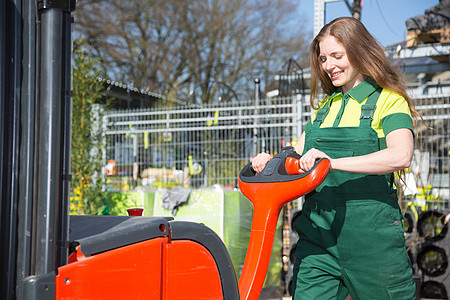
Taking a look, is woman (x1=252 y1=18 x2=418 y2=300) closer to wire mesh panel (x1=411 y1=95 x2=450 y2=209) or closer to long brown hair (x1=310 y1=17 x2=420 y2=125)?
long brown hair (x1=310 y1=17 x2=420 y2=125)

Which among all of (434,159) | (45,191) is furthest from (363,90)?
(434,159)

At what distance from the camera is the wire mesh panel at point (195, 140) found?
20.3ft

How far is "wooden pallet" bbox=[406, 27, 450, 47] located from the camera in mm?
7816

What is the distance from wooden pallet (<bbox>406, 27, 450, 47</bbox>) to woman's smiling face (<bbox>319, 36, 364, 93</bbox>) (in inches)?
248

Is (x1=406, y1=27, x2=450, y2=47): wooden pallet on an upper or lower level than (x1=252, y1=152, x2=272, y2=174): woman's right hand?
upper

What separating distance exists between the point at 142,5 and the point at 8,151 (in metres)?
19.2

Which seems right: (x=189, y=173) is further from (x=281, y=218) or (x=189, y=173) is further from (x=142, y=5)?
(x=142, y=5)

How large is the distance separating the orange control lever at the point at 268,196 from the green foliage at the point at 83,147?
3.69 meters

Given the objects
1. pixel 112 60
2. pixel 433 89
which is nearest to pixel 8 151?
pixel 433 89

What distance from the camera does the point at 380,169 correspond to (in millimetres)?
1852

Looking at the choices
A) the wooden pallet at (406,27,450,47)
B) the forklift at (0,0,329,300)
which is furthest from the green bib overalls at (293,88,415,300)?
the wooden pallet at (406,27,450,47)

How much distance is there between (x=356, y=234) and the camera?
1.98 metres

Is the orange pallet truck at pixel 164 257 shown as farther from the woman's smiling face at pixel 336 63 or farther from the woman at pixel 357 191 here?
the woman's smiling face at pixel 336 63

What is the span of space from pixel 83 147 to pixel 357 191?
13.0 feet
